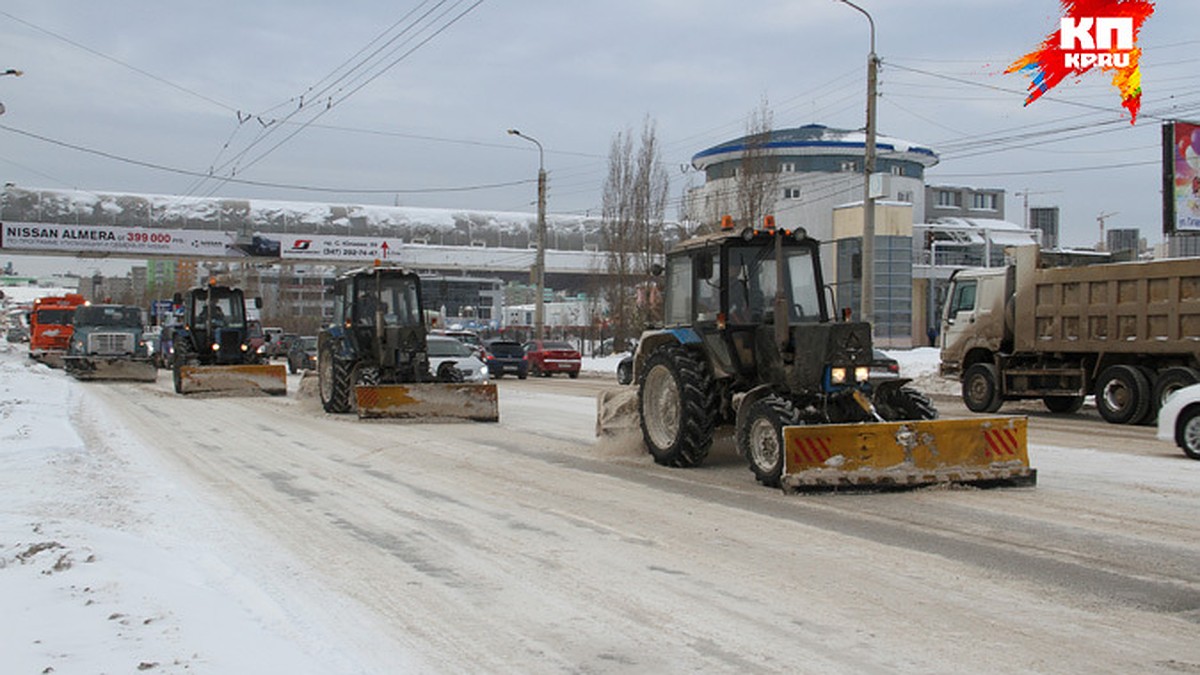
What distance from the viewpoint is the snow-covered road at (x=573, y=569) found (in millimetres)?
4957

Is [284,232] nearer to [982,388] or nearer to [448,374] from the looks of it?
[448,374]

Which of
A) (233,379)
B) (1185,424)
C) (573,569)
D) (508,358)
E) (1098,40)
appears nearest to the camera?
(573,569)

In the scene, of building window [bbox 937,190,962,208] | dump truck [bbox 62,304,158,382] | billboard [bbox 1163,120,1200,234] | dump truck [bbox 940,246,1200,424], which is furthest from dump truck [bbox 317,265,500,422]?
building window [bbox 937,190,962,208]

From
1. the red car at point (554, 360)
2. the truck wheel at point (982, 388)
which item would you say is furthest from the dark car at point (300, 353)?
the truck wheel at point (982, 388)

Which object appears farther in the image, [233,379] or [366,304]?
[233,379]

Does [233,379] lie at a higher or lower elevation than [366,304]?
lower

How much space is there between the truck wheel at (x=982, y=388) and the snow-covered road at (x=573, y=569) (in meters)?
7.41

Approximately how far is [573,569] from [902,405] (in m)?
4.79

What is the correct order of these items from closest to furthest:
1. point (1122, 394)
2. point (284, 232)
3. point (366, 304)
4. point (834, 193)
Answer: point (1122, 394), point (366, 304), point (834, 193), point (284, 232)

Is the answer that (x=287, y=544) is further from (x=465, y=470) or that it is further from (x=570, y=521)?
(x=465, y=470)

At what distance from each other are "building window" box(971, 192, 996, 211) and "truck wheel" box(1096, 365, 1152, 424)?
6126 cm

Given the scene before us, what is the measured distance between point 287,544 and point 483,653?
9.58 feet

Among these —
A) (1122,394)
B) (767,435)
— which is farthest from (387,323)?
(1122,394)

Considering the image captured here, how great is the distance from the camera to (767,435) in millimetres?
9688
